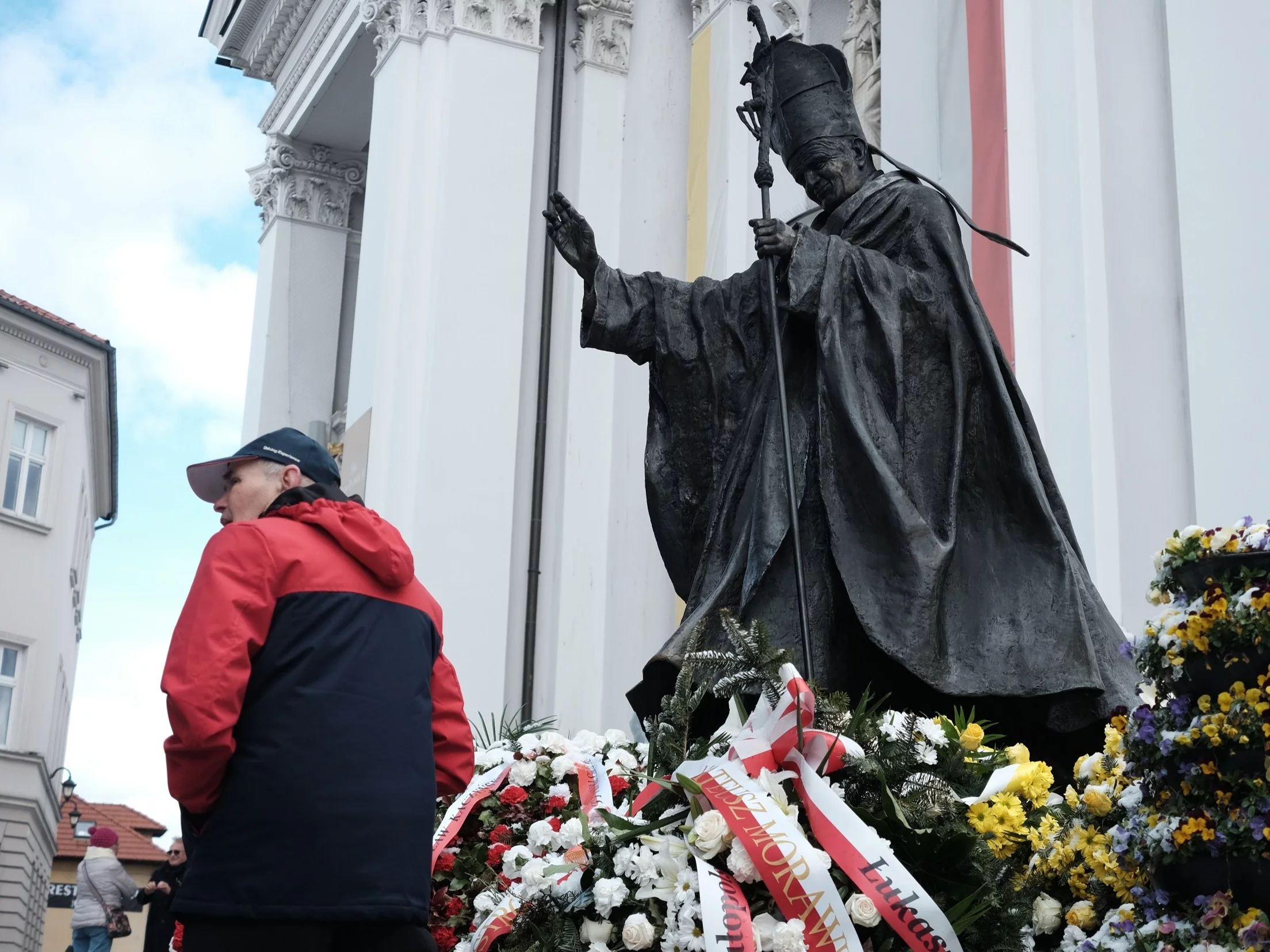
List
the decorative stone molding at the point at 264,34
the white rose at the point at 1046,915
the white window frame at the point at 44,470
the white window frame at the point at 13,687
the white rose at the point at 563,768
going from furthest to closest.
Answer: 1. the white window frame at the point at 44,470
2. the white window frame at the point at 13,687
3. the decorative stone molding at the point at 264,34
4. the white rose at the point at 563,768
5. the white rose at the point at 1046,915

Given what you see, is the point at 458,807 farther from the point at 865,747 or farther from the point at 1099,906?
the point at 1099,906

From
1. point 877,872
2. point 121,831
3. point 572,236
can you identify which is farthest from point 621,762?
point 121,831

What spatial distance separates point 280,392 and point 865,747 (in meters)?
16.1

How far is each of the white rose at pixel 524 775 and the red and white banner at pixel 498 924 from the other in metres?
0.68

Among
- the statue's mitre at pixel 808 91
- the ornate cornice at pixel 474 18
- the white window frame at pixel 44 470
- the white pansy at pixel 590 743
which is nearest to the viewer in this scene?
the white pansy at pixel 590 743

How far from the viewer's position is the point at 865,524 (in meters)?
3.82

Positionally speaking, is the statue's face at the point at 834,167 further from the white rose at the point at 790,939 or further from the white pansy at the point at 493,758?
the white rose at the point at 790,939

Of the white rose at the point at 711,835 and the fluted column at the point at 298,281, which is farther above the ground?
the fluted column at the point at 298,281

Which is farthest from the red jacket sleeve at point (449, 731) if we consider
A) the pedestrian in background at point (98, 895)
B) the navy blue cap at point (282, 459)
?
the pedestrian in background at point (98, 895)

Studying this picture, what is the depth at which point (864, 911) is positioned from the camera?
250 cm

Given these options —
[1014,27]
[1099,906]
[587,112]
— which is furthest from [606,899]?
[587,112]

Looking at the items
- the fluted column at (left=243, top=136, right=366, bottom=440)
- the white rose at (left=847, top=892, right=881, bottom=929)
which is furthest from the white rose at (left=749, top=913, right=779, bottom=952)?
the fluted column at (left=243, top=136, right=366, bottom=440)

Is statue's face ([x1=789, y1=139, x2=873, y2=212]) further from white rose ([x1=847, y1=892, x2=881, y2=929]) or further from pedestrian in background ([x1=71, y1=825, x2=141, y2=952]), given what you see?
pedestrian in background ([x1=71, y1=825, x2=141, y2=952])

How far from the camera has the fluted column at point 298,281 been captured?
59.8 ft
